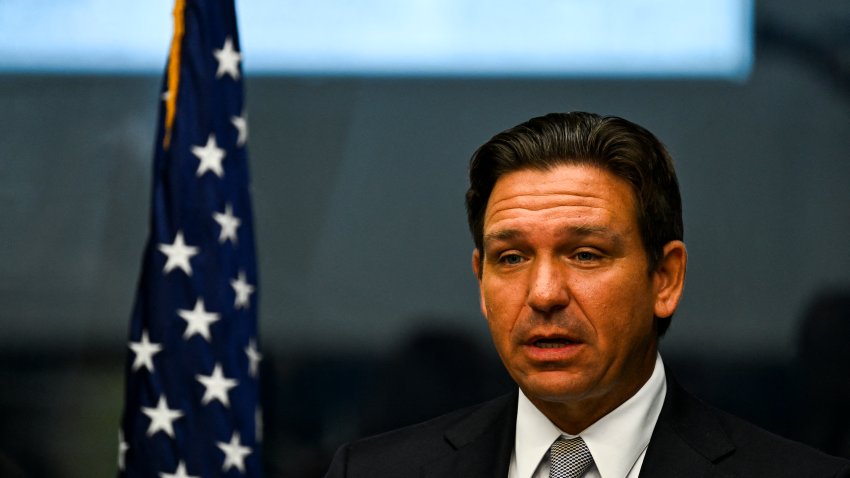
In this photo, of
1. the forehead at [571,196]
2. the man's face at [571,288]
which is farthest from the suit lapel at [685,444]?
the forehead at [571,196]

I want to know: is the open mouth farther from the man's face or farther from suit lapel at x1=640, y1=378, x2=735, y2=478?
suit lapel at x1=640, y1=378, x2=735, y2=478

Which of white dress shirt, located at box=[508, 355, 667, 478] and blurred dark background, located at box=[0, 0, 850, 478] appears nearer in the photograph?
white dress shirt, located at box=[508, 355, 667, 478]

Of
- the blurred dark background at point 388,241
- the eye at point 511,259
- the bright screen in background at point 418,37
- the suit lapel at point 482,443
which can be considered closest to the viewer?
the eye at point 511,259

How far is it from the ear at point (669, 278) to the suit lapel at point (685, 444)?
189 mm

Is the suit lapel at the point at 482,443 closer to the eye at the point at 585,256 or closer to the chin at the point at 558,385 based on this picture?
the chin at the point at 558,385

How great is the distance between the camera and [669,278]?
2453mm

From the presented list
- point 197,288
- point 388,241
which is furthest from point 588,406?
point 388,241

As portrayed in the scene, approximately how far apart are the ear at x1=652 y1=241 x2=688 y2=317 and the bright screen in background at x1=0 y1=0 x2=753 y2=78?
6.41 ft

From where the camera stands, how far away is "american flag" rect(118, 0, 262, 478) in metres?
3.63

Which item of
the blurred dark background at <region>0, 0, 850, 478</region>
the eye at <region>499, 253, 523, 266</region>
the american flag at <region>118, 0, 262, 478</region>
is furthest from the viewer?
the blurred dark background at <region>0, 0, 850, 478</region>

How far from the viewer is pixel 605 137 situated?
7.84ft

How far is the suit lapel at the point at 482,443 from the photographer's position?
2465 mm

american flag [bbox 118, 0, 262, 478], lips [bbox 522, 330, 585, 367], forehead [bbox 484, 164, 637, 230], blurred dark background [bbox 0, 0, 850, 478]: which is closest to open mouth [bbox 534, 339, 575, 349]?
lips [bbox 522, 330, 585, 367]

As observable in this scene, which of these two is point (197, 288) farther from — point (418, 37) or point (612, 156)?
point (612, 156)
